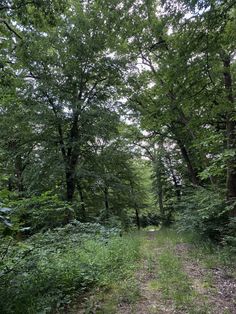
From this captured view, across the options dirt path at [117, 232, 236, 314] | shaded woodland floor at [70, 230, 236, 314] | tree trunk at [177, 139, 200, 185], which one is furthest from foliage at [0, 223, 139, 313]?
tree trunk at [177, 139, 200, 185]

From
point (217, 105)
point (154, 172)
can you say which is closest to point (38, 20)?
point (217, 105)

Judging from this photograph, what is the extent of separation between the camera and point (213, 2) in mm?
3975

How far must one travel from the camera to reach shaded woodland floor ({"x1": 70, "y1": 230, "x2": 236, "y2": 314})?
3.64m

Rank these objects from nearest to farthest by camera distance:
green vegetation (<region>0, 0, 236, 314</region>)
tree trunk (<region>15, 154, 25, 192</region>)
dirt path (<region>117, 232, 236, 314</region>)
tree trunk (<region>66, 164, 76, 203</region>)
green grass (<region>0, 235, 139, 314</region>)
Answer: green grass (<region>0, 235, 139, 314</region>) → dirt path (<region>117, 232, 236, 314</region>) → green vegetation (<region>0, 0, 236, 314</region>) → tree trunk (<region>66, 164, 76, 203</region>) → tree trunk (<region>15, 154, 25, 192</region>)

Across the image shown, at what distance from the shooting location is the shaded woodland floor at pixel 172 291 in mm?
3645

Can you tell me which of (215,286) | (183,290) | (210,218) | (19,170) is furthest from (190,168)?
(183,290)

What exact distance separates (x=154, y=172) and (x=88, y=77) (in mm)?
9548

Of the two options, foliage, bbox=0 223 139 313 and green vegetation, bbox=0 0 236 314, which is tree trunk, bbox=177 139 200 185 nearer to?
green vegetation, bbox=0 0 236 314

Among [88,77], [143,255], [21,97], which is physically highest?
[88,77]

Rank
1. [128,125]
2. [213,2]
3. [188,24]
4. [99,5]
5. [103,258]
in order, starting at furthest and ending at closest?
1. [128,125]
2. [99,5]
3. [103,258]
4. [188,24]
5. [213,2]

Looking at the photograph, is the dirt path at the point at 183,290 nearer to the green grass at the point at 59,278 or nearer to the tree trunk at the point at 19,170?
the green grass at the point at 59,278

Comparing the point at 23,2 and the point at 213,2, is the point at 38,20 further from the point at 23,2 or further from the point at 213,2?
the point at 213,2

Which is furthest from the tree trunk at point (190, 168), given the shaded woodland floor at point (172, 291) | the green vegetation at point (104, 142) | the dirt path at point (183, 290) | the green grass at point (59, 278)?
the green grass at point (59, 278)

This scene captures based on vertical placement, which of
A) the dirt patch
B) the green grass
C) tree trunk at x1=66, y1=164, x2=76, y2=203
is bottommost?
the dirt patch
